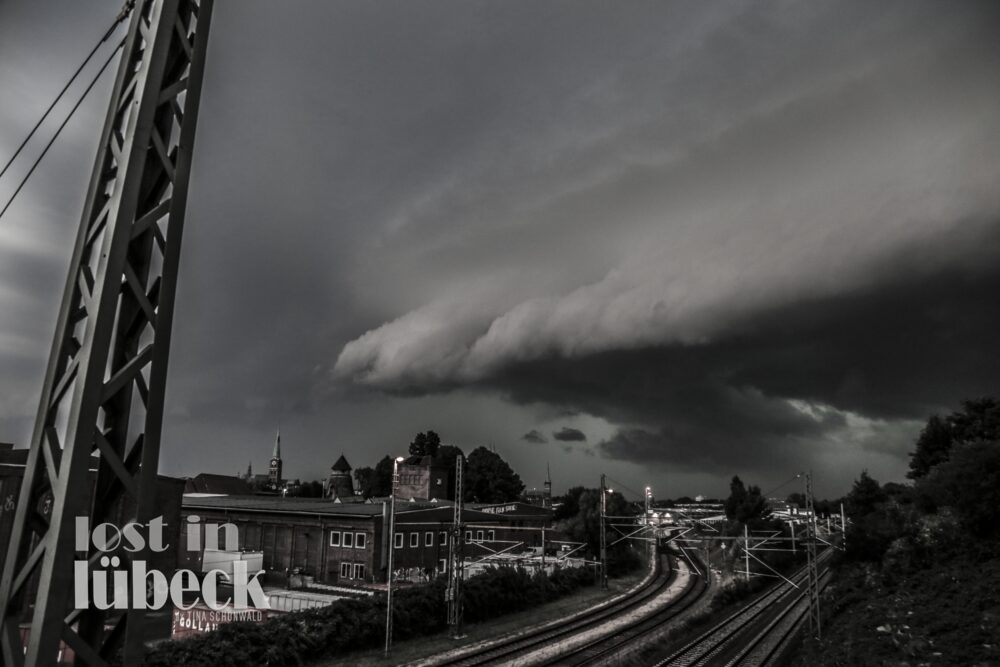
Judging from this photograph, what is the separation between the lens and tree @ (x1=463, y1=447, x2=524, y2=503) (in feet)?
290

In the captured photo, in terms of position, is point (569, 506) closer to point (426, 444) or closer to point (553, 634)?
point (426, 444)

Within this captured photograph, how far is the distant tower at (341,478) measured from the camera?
103 metres

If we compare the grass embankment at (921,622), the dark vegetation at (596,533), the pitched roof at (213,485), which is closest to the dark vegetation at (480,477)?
the pitched roof at (213,485)

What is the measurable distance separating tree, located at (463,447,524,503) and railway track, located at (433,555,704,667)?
1821 inches

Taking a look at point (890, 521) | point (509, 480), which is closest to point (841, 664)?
point (890, 521)

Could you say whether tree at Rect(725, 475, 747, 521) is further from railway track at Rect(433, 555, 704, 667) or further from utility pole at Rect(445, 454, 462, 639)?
utility pole at Rect(445, 454, 462, 639)

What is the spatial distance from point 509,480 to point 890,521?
59388 millimetres

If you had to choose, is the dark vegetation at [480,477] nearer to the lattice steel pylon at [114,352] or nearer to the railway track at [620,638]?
the railway track at [620,638]

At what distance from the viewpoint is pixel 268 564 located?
42094mm

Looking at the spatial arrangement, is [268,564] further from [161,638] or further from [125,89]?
[125,89]

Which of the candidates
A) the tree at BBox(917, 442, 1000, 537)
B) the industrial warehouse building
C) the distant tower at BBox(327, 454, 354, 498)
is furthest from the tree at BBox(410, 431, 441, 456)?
the tree at BBox(917, 442, 1000, 537)

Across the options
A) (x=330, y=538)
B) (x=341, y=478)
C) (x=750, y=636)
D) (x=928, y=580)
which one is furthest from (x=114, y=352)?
(x=341, y=478)

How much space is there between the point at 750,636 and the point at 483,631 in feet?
43.2

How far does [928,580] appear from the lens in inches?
1012
